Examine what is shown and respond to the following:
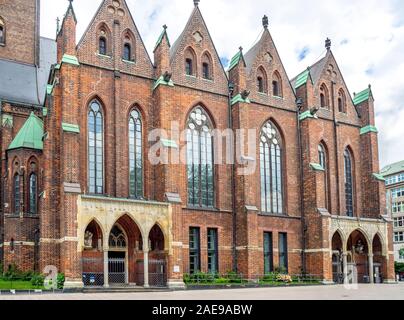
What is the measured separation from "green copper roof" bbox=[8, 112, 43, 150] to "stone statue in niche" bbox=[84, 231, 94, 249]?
7.90 meters

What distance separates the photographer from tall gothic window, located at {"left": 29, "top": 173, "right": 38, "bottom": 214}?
36.0 m

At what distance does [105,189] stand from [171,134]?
17.5 feet

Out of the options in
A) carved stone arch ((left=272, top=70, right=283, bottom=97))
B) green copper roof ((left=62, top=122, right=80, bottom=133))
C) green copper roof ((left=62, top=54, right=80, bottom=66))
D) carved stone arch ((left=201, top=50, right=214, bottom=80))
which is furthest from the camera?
carved stone arch ((left=272, top=70, right=283, bottom=97))

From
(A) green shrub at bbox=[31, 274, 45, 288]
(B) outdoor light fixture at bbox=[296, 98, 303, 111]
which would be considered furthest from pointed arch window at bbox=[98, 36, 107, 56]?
(B) outdoor light fixture at bbox=[296, 98, 303, 111]

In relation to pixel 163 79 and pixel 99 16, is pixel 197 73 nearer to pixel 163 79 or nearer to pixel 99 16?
pixel 163 79

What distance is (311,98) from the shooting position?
43.1 meters

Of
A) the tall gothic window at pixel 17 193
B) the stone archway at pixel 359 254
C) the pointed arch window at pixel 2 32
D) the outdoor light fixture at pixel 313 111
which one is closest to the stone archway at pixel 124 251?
the tall gothic window at pixel 17 193

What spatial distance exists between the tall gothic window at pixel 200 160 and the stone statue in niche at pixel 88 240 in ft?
24.6

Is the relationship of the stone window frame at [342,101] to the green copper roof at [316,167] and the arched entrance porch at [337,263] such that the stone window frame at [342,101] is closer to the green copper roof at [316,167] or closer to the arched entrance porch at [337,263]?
the green copper roof at [316,167]

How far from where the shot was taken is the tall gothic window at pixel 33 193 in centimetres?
3603

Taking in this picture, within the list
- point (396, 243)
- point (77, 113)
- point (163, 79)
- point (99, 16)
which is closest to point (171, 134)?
point (163, 79)

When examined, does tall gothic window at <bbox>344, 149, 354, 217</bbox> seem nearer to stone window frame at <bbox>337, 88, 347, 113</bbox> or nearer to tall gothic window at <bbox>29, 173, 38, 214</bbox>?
stone window frame at <bbox>337, 88, 347, 113</bbox>

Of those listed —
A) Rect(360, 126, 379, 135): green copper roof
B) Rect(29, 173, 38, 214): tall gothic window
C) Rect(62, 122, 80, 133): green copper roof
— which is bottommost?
Rect(29, 173, 38, 214): tall gothic window

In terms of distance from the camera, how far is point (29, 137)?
36.8 meters
